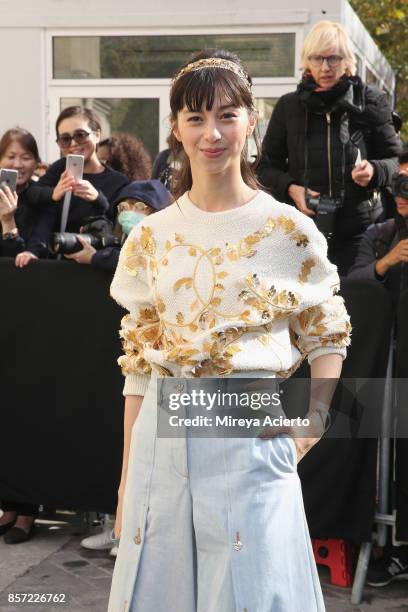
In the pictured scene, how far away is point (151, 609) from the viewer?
2.25m

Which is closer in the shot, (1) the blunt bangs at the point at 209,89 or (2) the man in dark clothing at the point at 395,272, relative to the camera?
(1) the blunt bangs at the point at 209,89

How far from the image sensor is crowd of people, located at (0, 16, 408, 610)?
15.5 ft

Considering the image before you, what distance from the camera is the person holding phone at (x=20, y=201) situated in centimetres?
491

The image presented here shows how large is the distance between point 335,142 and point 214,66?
267 cm

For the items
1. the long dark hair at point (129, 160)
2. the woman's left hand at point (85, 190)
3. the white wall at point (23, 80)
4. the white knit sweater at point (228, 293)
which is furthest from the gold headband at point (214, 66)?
the white wall at point (23, 80)

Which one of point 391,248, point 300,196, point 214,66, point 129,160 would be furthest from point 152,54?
point 214,66

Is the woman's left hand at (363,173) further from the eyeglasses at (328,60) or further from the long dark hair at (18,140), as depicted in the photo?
the long dark hair at (18,140)

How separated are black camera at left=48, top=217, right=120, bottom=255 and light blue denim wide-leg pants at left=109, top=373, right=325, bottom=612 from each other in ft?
7.87

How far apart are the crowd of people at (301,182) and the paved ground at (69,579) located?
123mm

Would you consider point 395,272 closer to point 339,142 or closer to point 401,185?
point 401,185

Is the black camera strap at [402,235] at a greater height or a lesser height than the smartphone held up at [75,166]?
lesser

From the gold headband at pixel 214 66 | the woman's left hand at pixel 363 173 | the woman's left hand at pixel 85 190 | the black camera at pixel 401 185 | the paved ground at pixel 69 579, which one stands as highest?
the woman's left hand at pixel 363 173

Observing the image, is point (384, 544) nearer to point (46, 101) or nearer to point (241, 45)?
point (241, 45)

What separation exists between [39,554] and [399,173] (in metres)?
2.58
